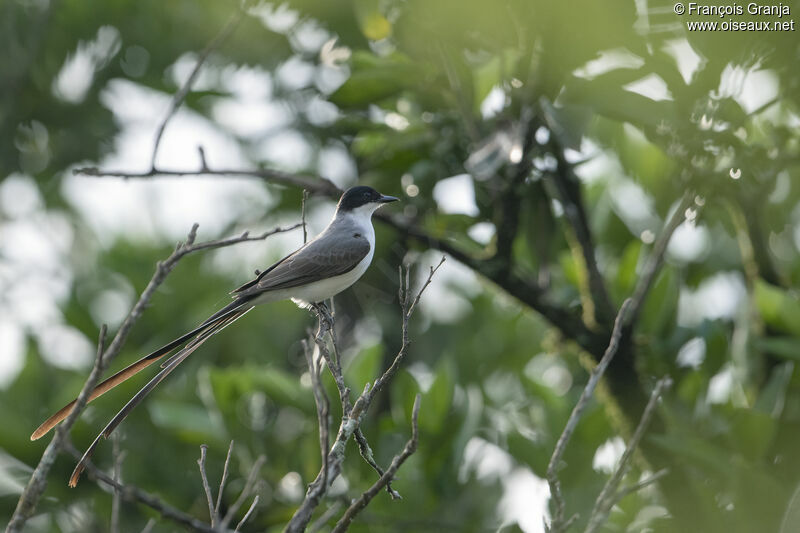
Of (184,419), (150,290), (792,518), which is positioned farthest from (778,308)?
(150,290)

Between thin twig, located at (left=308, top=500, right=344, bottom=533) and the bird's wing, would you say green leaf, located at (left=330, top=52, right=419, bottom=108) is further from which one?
thin twig, located at (left=308, top=500, right=344, bottom=533)

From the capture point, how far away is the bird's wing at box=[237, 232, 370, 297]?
4.30 metres

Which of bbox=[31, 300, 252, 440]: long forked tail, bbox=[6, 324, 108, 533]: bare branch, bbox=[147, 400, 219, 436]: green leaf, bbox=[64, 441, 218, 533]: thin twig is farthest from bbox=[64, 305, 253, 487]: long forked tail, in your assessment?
bbox=[147, 400, 219, 436]: green leaf

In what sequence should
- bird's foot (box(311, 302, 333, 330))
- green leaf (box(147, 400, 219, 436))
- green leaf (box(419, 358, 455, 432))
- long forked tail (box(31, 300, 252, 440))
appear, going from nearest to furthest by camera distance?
long forked tail (box(31, 300, 252, 440))
bird's foot (box(311, 302, 333, 330))
green leaf (box(419, 358, 455, 432))
green leaf (box(147, 400, 219, 436))

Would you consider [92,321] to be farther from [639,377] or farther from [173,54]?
[639,377]

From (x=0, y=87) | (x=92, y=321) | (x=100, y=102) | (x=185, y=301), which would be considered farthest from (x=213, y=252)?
(x=0, y=87)

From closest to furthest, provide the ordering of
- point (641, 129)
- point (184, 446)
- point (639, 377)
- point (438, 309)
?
point (641, 129), point (639, 377), point (184, 446), point (438, 309)

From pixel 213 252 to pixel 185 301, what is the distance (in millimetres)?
708

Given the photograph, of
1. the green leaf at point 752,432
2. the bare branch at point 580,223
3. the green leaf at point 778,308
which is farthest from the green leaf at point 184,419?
the green leaf at point 778,308

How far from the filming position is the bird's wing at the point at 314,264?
430 centimetres

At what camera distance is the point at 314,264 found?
458 centimetres

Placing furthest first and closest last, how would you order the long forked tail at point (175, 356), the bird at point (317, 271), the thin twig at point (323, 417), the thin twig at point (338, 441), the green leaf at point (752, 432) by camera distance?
the green leaf at point (752, 432), the bird at point (317, 271), the long forked tail at point (175, 356), the thin twig at point (338, 441), the thin twig at point (323, 417)

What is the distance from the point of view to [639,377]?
15.4 feet

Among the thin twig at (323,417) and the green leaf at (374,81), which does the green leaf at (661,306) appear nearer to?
the green leaf at (374,81)
